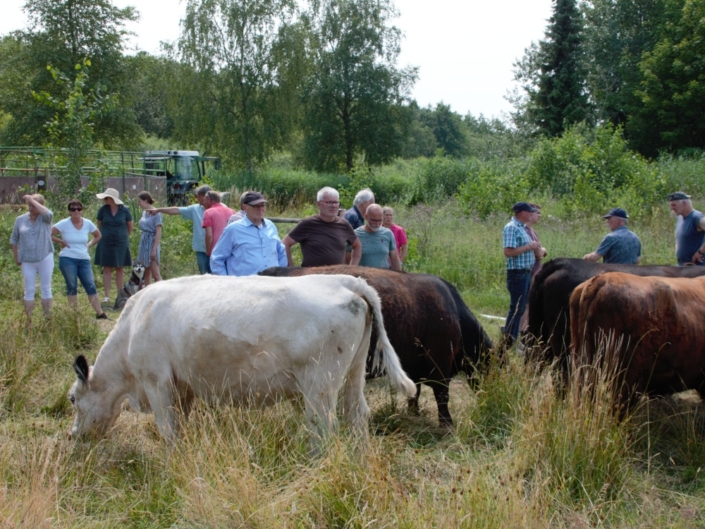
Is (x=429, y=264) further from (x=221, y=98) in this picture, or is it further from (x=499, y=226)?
(x=221, y=98)

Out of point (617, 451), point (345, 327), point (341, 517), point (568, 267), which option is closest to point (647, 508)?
point (617, 451)

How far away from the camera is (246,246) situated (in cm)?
677

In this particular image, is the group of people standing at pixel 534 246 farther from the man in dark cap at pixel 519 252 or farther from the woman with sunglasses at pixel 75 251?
the woman with sunglasses at pixel 75 251

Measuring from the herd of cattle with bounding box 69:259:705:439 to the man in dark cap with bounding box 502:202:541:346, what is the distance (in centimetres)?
246

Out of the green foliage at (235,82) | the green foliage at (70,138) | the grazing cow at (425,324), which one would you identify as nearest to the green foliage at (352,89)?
the green foliage at (235,82)

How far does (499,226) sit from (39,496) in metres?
12.9

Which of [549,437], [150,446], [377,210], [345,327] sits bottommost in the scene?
[150,446]

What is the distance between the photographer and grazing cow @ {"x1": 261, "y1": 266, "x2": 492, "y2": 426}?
5.75m

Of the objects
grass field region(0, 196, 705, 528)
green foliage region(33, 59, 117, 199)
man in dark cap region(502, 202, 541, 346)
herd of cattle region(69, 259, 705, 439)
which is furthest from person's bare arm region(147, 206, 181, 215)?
herd of cattle region(69, 259, 705, 439)

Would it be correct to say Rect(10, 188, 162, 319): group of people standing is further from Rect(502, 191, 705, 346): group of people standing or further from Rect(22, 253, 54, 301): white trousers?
Rect(502, 191, 705, 346): group of people standing

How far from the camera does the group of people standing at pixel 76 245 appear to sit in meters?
8.81

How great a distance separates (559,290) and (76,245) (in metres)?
6.50

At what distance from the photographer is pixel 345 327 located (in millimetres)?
4703

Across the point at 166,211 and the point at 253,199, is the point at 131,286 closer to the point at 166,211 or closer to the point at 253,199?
the point at 166,211
